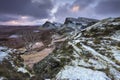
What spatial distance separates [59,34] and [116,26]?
100180 mm

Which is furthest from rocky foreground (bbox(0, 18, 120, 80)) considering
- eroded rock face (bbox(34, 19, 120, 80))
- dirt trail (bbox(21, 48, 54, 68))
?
dirt trail (bbox(21, 48, 54, 68))

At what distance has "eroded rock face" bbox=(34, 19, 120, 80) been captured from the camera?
15547 millimetres

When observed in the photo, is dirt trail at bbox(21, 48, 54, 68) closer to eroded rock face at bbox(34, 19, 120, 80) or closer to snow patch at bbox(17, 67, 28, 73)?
eroded rock face at bbox(34, 19, 120, 80)

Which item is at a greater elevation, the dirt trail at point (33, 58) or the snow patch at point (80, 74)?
the snow patch at point (80, 74)

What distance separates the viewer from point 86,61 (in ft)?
57.1

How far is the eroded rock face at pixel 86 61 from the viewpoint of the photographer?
1555cm

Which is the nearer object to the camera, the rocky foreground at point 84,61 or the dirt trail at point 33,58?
the rocky foreground at point 84,61

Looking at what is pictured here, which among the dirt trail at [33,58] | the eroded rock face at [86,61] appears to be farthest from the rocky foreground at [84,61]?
the dirt trail at [33,58]

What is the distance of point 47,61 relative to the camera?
18.9 m

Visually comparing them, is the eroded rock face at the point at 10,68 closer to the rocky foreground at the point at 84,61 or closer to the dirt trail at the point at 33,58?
the rocky foreground at the point at 84,61

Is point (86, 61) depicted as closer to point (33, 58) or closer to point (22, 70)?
point (22, 70)

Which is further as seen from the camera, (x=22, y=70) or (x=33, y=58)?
(x=33, y=58)

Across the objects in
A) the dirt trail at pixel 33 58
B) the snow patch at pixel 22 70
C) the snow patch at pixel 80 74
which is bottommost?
the dirt trail at pixel 33 58

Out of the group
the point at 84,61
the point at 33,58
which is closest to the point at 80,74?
the point at 84,61
